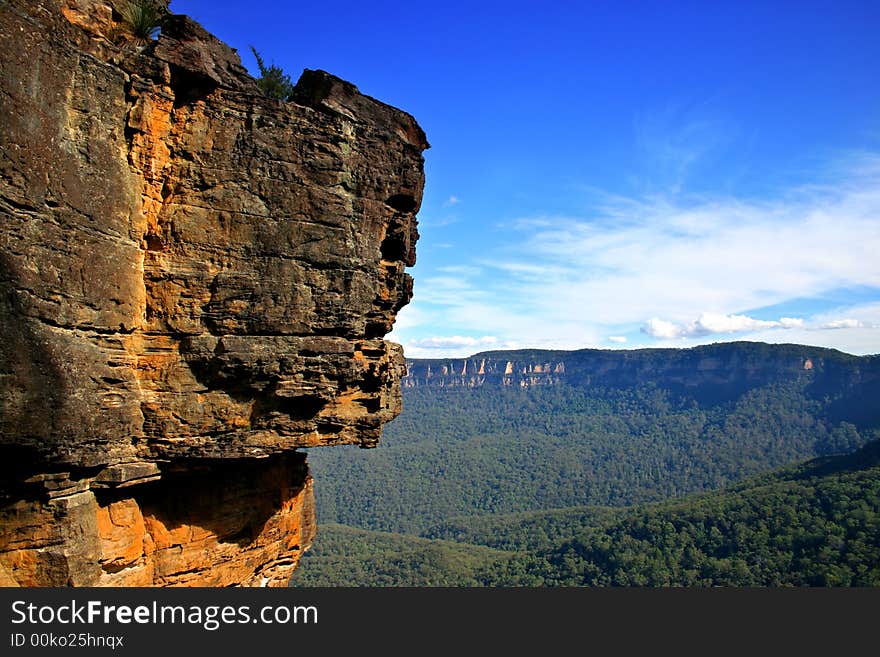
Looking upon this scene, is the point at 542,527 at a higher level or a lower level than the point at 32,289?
lower

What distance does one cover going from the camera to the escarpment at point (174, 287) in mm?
7855

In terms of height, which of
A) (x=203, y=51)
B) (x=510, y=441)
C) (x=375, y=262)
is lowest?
(x=510, y=441)

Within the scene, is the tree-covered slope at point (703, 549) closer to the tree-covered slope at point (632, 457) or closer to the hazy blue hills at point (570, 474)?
the hazy blue hills at point (570, 474)

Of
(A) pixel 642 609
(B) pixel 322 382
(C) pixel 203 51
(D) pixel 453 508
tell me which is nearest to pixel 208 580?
(B) pixel 322 382

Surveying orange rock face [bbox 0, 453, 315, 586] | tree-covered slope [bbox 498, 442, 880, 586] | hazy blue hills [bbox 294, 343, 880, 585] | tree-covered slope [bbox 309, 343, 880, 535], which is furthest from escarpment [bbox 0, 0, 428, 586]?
tree-covered slope [bbox 309, 343, 880, 535]

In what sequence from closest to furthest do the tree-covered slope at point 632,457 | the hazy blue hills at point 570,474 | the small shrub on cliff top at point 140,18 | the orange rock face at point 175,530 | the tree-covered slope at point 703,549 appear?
the orange rock face at point 175,530 → the small shrub on cliff top at point 140,18 → the tree-covered slope at point 703,549 → the hazy blue hills at point 570,474 → the tree-covered slope at point 632,457

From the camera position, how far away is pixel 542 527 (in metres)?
107

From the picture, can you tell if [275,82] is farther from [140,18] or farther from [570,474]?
A: [570,474]

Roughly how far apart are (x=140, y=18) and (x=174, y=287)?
4.82 m

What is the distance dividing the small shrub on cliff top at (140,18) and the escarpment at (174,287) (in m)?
0.15

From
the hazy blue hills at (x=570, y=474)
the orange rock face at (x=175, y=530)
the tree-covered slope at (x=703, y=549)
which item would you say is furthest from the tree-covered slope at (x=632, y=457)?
the orange rock face at (x=175, y=530)

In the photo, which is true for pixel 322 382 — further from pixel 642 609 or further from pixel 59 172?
pixel 642 609

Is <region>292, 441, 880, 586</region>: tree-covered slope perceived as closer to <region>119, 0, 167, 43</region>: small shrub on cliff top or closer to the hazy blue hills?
the hazy blue hills

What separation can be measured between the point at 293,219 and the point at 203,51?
3.15 meters
